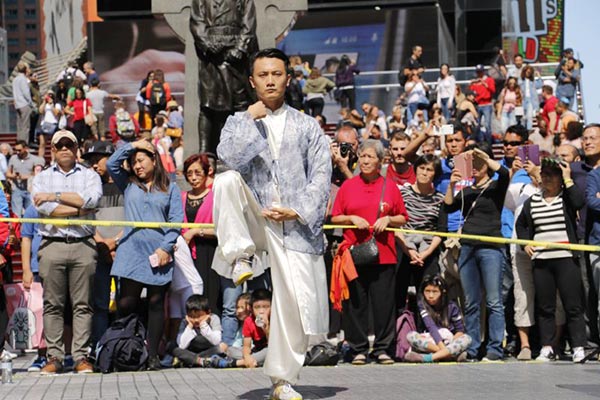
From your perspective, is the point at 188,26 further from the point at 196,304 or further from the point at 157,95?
the point at 157,95

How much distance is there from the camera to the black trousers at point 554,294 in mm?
12992

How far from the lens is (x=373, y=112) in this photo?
29.0 meters

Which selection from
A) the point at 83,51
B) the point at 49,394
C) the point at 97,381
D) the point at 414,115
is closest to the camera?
the point at 49,394

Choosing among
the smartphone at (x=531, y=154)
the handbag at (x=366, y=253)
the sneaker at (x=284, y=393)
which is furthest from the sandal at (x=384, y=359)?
the sneaker at (x=284, y=393)

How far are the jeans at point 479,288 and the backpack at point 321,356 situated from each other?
4.70ft

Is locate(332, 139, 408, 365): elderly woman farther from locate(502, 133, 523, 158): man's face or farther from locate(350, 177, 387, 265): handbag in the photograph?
locate(502, 133, 523, 158): man's face

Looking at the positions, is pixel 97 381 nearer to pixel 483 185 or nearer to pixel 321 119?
pixel 483 185

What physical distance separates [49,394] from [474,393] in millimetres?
3160

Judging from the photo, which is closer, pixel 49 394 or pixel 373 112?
pixel 49 394

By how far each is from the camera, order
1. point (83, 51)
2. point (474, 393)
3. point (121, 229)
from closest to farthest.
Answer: point (474, 393), point (121, 229), point (83, 51)

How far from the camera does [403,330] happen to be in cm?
1322

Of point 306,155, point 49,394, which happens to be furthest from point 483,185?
point 49,394

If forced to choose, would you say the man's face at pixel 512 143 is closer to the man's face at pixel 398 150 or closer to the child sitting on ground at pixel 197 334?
the man's face at pixel 398 150

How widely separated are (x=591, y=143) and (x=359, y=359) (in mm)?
3036
